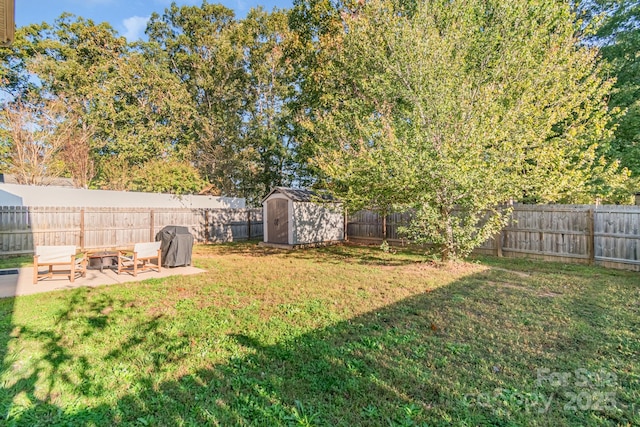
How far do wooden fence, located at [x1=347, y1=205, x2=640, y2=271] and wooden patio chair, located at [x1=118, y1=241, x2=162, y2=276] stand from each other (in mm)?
5986

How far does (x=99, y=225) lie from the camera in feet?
37.3

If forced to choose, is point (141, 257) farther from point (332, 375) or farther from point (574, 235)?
point (574, 235)

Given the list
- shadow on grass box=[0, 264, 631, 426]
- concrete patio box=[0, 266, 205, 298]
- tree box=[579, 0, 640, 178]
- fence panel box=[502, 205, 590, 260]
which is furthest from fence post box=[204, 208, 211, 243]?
tree box=[579, 0, 640, 178]

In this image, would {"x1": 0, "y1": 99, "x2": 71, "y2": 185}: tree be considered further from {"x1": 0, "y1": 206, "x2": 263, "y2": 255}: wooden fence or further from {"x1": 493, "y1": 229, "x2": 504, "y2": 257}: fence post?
{"x1": 493, "y1": 229, "x2": 504, "y2": 257}: fence post

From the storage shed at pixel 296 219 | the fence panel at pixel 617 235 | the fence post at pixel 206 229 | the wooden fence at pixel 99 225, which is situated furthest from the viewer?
the fence post at pixel 206 229

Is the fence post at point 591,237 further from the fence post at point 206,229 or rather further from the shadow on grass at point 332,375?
the fence post at point 206,229

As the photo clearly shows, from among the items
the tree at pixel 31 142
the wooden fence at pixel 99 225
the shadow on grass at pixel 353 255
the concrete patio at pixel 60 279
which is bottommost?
the shadow on grass at pixel 353 255

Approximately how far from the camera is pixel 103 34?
2006cm

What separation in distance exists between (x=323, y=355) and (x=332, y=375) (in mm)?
387

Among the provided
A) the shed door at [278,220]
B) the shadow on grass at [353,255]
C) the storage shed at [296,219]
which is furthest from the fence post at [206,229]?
the shed door at [278,220]

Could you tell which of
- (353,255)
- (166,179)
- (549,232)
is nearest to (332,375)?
(353,255)

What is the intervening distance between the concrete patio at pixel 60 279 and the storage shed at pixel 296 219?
5132 millimetres

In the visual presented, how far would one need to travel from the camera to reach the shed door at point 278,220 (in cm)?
1278

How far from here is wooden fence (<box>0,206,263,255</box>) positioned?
32.2 ft
